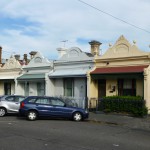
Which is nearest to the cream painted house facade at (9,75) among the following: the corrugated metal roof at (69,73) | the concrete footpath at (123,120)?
the corrugated metal roof at (69,73)

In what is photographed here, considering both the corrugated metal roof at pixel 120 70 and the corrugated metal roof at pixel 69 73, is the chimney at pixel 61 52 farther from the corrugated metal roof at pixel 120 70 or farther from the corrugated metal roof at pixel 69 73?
the corrugated metal roof at pixel 120 70

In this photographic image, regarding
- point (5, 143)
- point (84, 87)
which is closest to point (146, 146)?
point (5, 143)

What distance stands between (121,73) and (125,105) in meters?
2.28

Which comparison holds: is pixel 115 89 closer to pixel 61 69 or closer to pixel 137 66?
pixel 137 66

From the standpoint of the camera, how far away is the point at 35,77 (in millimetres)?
28078

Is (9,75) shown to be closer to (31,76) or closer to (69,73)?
(31,76)

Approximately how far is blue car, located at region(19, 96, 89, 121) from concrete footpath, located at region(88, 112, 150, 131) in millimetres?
1179

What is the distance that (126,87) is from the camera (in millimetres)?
22641

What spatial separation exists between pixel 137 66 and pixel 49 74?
8658 mm

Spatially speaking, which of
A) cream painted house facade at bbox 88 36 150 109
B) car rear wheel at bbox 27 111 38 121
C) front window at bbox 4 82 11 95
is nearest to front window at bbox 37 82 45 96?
front window at bbox 4 82 11 95

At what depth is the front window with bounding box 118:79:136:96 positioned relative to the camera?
22.2 meters

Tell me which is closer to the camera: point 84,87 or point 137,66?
point 137,66

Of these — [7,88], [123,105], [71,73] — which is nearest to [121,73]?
[123,105]

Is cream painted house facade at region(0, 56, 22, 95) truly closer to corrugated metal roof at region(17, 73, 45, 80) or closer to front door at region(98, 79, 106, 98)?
corrugated metal roof at region(17, 73, 45, 80)
